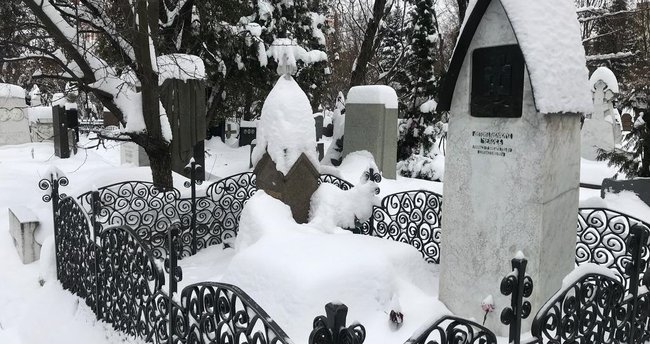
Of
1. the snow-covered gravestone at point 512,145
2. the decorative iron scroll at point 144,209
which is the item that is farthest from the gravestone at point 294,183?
the snow-covered gravestone at point 512,145

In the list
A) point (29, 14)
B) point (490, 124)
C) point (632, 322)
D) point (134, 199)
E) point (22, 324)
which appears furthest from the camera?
point (29, 14)

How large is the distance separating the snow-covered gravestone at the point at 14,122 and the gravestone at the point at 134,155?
5339mm

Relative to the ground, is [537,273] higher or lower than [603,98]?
lower

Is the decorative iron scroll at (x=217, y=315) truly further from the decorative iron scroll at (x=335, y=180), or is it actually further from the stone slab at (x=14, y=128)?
the stone slab at (x=14, y=128)

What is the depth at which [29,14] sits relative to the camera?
8.45 m

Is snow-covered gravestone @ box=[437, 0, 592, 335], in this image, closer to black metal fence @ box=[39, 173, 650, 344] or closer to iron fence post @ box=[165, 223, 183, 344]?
black metal fence @ box=[39, 173, 650, 344]

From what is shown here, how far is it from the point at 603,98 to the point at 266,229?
1545 centimetres

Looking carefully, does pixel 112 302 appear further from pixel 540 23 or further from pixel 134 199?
pixel 540 23

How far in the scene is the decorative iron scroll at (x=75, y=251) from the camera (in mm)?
4707

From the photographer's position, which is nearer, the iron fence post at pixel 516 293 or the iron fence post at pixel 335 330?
the iron fence post at pixel 335 330

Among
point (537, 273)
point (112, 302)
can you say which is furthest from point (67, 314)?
point (537, 273)

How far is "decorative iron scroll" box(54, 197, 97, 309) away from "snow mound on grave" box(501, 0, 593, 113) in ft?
13.4

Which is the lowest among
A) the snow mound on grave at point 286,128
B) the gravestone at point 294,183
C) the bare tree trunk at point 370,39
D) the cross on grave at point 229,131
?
the cross on grave at point 229,131

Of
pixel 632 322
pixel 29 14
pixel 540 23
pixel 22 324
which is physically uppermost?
pixel 29 14
